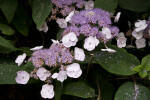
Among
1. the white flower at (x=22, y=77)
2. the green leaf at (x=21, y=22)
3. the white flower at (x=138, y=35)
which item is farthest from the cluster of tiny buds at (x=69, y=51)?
the green leaf at (x=21, y=22)

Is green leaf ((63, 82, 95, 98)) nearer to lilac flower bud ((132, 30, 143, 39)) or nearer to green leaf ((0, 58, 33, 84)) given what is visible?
green leaf ((0, 58, 33, 84))

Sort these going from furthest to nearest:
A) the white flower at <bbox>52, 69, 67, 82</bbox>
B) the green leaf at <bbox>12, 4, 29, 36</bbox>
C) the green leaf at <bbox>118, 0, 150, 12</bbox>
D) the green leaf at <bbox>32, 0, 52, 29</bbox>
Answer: the green leaf at <bbox>12, 4, 29, 36</bbox>
the green leaf at <bbox>118, 0, 150, 12</bbox>
the green leaf at <bbox>32, 0, 52, 29</bbox>
the white flower at <bbox>52, 69, 67, 82</bbox>

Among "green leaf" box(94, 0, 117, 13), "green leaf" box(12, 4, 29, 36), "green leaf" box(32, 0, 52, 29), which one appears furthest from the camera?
"green leaf" box(12, 4, 29, 36)

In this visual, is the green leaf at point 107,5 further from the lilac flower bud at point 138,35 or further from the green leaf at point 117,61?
the green leaf at point 117,61

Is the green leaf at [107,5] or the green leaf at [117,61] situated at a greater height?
the green leaf at [107,5]

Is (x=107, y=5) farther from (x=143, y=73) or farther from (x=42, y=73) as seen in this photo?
(x=42, y=73)

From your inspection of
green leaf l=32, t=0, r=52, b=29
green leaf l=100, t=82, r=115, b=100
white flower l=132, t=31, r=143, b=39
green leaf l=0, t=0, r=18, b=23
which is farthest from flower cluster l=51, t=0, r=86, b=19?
green leaf l=100, t=82, r=115, b=100

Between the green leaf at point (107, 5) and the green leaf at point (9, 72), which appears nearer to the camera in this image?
the green leaf at point (9, 72)

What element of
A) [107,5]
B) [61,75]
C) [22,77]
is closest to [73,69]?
[61,75]
